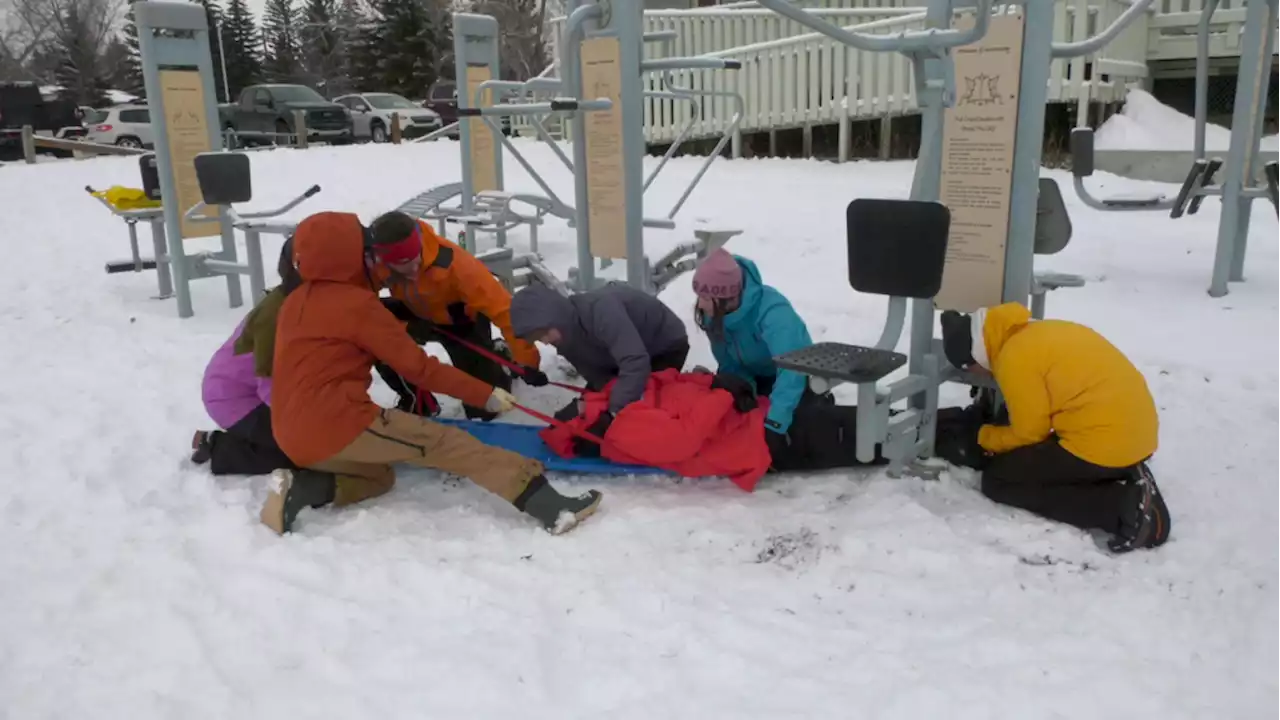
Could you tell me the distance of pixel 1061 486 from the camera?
3.00 m

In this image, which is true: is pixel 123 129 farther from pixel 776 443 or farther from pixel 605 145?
pixel 776 443

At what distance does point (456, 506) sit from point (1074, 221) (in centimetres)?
609

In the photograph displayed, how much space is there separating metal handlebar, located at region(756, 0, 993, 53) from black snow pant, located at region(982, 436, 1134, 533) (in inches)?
50.1

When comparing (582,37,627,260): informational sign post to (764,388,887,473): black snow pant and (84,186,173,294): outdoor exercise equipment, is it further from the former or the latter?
(84,186,173,294): outdoor exercise equipment

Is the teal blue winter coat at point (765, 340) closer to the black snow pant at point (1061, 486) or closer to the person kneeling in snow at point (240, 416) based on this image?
the black snow pant at point (1061, 486)

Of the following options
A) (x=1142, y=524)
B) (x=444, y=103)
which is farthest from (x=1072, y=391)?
(x=444, y=103)

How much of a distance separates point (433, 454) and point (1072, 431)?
206cm

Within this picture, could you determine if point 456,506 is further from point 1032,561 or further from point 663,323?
point 1032,561

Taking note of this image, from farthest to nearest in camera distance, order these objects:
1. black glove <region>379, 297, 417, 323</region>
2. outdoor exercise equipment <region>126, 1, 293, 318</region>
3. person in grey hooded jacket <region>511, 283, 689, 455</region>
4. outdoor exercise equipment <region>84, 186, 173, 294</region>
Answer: outdoor exercise equipment <region>84, 186, 173, 294</region>, outdoor exercise equipment <region>126, 1, 293, 318</region>, black glove <region>379, 297, 417, 323</region>, person in grey hooded jacket <region>511, 283, 689, 455</region>

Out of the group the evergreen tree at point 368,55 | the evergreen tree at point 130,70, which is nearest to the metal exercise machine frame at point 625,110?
the evergreen tree at point 368,55

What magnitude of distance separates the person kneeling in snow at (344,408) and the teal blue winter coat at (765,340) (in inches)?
28.5

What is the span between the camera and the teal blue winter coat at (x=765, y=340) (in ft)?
10.9

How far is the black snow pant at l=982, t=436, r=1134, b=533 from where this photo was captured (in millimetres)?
2896

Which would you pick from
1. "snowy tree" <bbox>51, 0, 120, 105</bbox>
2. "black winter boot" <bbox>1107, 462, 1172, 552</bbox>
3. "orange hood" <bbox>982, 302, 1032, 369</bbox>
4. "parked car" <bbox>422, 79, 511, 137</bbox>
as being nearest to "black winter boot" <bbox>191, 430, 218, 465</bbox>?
"orange hood" <bbox>982, 302, 1032, 369</bbox>
